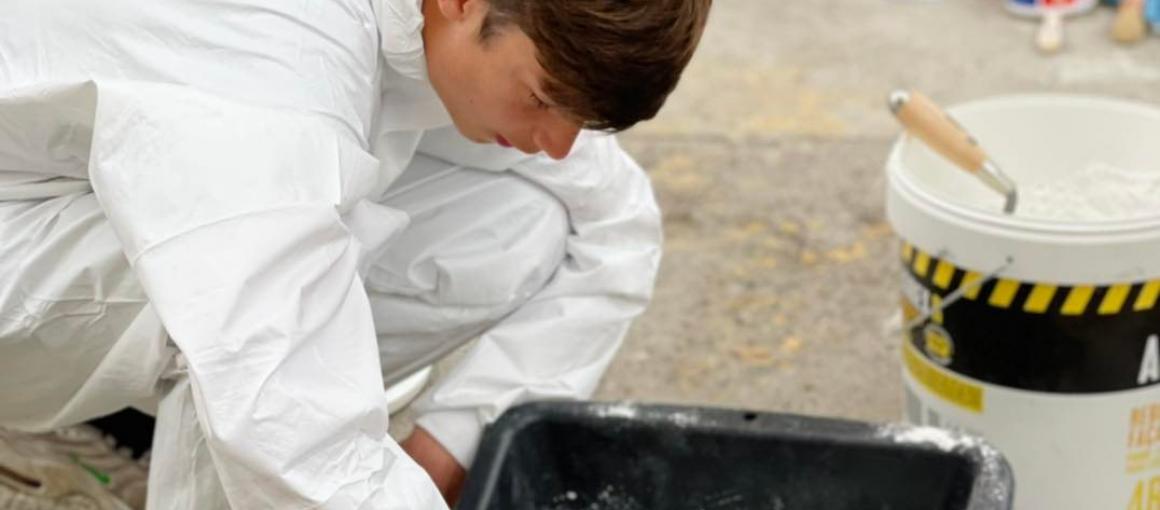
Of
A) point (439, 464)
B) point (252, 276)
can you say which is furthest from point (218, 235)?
point (439, 464)

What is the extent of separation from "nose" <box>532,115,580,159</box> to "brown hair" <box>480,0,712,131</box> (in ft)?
0.11

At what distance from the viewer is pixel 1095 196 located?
1.51 meters

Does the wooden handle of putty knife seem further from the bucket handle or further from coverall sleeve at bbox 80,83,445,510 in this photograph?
coverall sleeve at bbox 80,83,445,510

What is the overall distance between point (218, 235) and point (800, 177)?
1564 mm

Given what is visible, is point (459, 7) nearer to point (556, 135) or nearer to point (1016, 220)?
point (556, 135)

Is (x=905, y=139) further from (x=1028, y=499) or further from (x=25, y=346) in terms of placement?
(x=25, y=346)

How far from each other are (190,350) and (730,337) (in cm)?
115

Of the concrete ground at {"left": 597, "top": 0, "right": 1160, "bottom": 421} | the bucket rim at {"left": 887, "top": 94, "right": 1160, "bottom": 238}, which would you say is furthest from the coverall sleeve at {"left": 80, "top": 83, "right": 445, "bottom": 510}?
the concrete ground at {"left": 597, "top": 0, "right": 1160, "bottom": 421}

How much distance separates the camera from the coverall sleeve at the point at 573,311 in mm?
1336

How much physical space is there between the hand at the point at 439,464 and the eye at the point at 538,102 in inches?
13.8

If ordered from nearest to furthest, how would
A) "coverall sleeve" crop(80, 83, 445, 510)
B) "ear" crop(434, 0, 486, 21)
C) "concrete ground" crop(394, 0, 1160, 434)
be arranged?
"coverall sleeve" crop(80, 83, 445, 510) < "ear" crop(434, 0, 486, 21) < "concrete ground" crop(394, 0, 1160, 434)

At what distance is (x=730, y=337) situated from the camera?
6.51 ft

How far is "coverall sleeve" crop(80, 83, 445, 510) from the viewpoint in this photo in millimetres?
932

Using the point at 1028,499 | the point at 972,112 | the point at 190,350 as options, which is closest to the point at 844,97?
the point at 972,112
